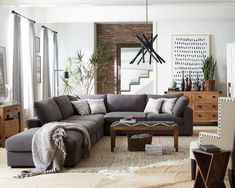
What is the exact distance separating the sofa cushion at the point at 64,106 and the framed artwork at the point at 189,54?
144 inches

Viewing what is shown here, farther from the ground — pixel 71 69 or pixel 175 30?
pixel 175 30

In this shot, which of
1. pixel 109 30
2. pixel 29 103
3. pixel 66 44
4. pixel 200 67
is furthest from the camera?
pixel 109 30

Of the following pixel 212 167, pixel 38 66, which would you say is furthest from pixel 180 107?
pixel 212 167

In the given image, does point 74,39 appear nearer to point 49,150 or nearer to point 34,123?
point 34,123

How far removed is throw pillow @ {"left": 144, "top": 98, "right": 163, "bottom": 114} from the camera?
8344mm

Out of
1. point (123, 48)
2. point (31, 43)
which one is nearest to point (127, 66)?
point (123, 48)

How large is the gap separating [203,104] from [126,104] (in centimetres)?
225

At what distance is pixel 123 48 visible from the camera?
12438 millimetres

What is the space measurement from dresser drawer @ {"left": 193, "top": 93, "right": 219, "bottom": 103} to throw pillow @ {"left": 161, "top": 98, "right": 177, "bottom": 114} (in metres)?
1.66

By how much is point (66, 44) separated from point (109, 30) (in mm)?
1650


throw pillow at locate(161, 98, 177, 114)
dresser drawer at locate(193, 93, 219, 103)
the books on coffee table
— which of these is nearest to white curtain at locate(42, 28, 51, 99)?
throw pillow at locate(161, 98, 177, 114)

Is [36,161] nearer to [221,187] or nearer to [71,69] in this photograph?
[221,187]

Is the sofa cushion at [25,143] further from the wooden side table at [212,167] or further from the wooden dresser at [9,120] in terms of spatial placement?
the wooden side table at [212,167]

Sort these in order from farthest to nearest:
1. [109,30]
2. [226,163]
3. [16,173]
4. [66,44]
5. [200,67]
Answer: [109,30] < [66,44] < [200,67] < [16,173] < [226,163]
